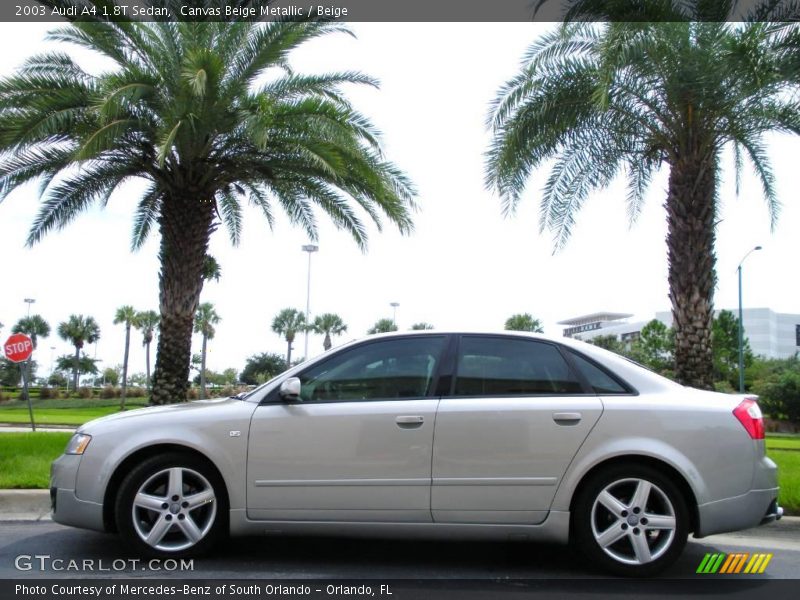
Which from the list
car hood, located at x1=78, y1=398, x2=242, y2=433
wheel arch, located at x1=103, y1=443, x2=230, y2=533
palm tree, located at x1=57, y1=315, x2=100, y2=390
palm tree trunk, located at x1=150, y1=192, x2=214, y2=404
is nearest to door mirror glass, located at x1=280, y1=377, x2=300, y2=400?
car hood, located at x1=78, y1=398, x2=242, y2=433

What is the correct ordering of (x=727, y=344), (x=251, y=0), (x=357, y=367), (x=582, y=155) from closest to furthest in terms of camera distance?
1. (x=357, y=367)
2. (x=251, y=0)
3. (x=582, y=155)
4. (x=727, y=344)

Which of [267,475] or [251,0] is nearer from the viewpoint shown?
[267,475]

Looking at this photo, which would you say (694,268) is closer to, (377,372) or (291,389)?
(377,372)

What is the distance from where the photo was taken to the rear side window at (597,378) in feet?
16.0

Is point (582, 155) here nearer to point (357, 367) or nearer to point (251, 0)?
point (251, 0)

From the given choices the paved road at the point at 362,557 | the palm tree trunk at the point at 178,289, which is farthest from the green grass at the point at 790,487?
the palm tree trunk at the point at 178,289

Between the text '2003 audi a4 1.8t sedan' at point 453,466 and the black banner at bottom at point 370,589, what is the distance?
8.3 inches

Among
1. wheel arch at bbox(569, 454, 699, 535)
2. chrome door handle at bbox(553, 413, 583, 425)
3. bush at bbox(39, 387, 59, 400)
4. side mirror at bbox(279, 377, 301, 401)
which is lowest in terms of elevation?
bush at bbox(39, 387, 59, 400)

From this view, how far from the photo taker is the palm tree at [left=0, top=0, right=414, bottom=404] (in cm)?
1139

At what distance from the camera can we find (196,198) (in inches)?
498

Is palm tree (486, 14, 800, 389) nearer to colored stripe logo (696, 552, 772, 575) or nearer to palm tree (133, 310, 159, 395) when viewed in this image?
colored stripe logo (696, 552, 772, 575)

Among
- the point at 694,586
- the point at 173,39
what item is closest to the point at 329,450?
the point at 694,586

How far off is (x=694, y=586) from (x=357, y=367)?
249cm

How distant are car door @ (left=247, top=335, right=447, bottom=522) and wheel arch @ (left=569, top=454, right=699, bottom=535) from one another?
953 mm
